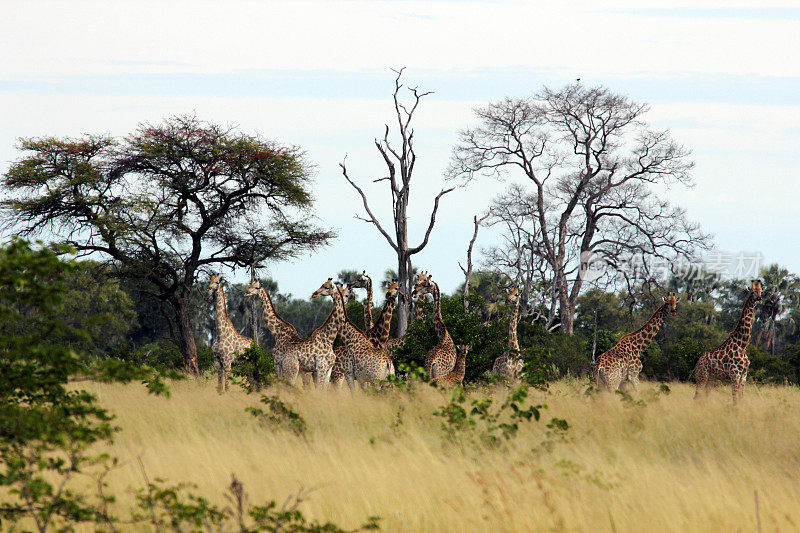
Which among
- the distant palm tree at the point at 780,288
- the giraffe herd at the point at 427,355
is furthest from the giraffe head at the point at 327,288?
the distant palm tree at the point at 780,288

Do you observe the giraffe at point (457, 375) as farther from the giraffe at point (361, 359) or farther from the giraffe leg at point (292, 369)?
the giraffe leg at point (292, 369)

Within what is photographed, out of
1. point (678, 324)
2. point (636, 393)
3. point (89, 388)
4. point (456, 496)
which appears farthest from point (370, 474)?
point (678, 324)

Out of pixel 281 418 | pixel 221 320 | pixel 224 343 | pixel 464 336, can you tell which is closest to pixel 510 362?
pixel 464 336

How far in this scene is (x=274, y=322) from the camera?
17438mm

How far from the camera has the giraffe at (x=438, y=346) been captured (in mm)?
15844

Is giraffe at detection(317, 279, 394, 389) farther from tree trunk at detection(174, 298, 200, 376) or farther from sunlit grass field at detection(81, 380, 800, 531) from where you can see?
tree trunk at detection(174, 298, 200, 376)

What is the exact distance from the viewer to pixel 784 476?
320 inches

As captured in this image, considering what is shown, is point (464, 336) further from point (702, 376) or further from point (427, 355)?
point (702, 376)

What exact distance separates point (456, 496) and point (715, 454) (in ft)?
12.2

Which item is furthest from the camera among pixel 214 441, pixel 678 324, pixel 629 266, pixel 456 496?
pixel 678 324

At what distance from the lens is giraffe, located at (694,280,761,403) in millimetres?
15609

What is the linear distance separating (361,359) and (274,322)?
107 inches

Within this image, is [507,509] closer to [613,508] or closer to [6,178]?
[613,508]

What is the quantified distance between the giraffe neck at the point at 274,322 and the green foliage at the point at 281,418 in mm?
5520
